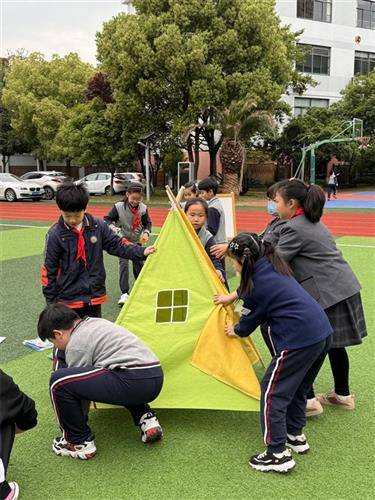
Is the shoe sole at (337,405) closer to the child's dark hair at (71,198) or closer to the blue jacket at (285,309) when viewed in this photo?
the blue jacket at (285,309)

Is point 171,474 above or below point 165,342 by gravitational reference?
below

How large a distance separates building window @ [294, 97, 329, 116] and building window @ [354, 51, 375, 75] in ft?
13.6

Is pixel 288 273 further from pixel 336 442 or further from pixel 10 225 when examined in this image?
pixel 10 225

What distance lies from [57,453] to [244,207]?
1727 centimetres

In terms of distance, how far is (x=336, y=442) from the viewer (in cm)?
310

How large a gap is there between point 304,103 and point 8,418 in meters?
35.6

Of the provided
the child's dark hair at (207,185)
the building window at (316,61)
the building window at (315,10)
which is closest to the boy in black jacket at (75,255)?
the child's dark hair at (207,185)

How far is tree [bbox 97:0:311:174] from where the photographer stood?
20078 millimetres

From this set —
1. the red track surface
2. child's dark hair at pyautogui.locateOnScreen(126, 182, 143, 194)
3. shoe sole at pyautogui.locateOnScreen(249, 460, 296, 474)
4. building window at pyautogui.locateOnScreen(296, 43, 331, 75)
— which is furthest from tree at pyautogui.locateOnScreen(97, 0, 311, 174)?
shoe sole at pyautogui.locateOnScreen(249, 460, 296, 474)

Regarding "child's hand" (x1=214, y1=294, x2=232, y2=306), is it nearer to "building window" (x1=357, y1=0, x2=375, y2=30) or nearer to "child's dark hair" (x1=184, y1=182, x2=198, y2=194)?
"child's dark hair" (x1=184, y1=182, x2=198, y2=194)

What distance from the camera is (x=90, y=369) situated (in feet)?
9.15

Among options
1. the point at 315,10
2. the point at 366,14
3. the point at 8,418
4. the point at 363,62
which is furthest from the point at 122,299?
the point at 366,14

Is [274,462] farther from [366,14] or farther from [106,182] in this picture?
[366,14]

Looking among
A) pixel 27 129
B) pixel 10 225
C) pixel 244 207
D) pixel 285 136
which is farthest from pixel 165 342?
pixel 27 129
